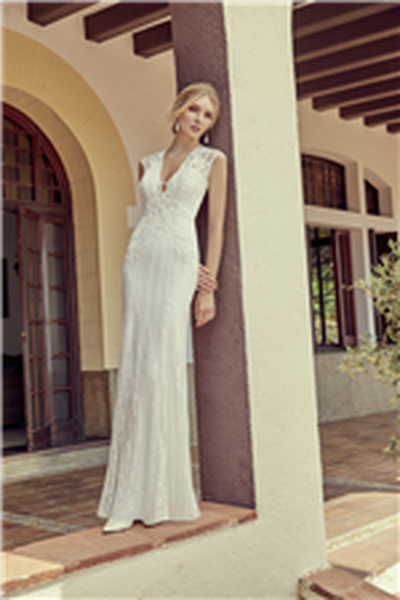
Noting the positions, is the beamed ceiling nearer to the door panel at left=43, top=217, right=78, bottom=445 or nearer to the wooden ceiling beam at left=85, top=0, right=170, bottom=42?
the wooden ceiling beam at left=85, top=0, right=170, bottom=42

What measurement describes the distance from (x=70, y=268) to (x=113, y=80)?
6.34ft

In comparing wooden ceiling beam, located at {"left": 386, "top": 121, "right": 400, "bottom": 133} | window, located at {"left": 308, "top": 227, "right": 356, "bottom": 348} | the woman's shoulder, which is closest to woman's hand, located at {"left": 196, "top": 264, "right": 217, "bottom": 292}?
the woman's shoulder

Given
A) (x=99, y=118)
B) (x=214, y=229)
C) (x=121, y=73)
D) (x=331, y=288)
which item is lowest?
(x=214, y=229)

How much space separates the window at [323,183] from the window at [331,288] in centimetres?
41

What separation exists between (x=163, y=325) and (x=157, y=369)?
16 cm

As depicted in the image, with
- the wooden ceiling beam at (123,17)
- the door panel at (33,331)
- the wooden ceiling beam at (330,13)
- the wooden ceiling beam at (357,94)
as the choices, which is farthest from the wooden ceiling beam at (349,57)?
the door panel at (33,331)

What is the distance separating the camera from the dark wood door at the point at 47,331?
256 inches

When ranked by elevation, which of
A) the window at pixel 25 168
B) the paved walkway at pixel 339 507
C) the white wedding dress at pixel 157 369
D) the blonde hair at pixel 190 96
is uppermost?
the window at pixel 25 168

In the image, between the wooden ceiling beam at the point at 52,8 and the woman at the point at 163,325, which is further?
the wooden ceiling beam at the point at 52,8

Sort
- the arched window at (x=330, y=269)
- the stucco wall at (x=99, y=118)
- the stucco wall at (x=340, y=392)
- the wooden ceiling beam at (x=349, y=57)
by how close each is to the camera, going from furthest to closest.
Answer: the arched window at (x=330, y=269), the stucco wall at (x=340, y=392), the wooden ceiling beam at (x=349, y=57), the stucco wall at (x=99, y=118)

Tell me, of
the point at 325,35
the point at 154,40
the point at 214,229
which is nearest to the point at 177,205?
the point at 214,229

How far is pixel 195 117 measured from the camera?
2.75 meters

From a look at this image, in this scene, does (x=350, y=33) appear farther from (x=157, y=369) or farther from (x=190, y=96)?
(x=157, y=369)

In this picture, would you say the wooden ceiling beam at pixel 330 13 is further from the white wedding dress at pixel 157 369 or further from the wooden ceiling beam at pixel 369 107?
the white wedding dress at pixel 157 369
